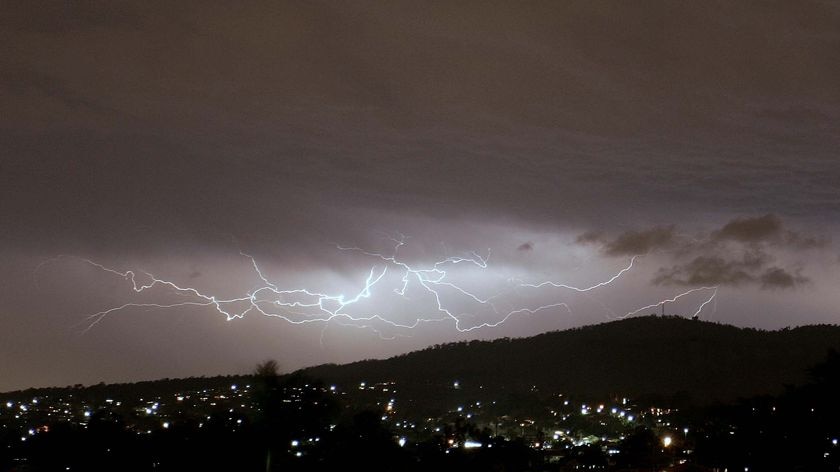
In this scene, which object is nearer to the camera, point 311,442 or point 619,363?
point 311,442

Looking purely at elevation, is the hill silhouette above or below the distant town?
above

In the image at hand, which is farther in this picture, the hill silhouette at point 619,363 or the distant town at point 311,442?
the hill silhouette at point 619,363

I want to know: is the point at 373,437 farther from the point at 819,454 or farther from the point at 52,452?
the point at 819,454

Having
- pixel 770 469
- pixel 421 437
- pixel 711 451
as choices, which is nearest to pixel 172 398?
pixel 421 437

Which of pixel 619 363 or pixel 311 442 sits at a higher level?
pixel 619 363

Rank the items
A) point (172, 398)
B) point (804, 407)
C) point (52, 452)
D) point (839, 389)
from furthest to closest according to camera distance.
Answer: point (172, 398) < point (804, 407) < point (839, 389) < point (52, 452)

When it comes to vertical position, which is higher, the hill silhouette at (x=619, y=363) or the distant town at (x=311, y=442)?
the hill silhouette at (x=619, y=363)

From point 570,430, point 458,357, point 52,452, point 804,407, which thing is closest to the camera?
point 52,452

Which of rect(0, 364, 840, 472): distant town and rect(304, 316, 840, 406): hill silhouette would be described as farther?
rect(304, 316, 840, 406): hill silhouette
